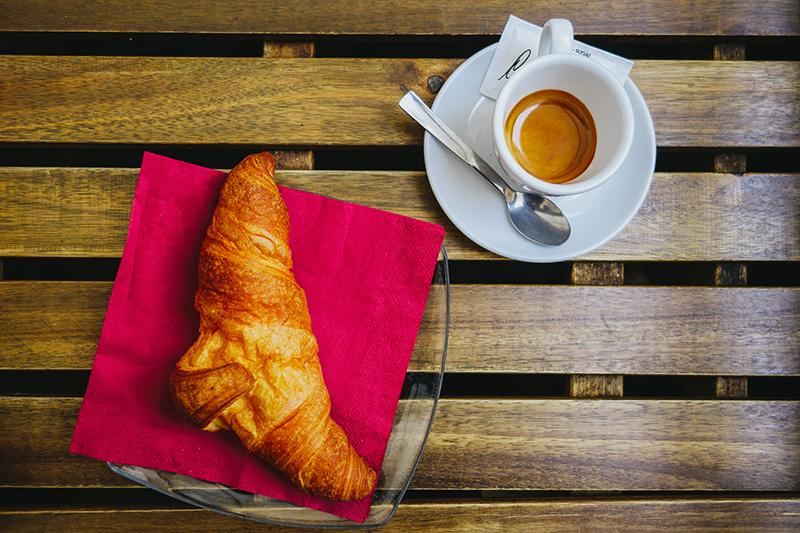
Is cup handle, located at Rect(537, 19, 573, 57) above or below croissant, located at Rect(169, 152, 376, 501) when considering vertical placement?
above

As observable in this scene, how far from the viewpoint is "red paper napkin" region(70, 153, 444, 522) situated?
87 centimetres

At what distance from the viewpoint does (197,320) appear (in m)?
0.90

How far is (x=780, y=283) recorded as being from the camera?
46.7 inches

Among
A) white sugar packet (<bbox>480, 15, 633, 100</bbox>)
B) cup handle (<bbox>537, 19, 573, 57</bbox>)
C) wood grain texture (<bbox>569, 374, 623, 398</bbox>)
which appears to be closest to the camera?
cup handle (<bbox>537, 19, 573, 57</bbox>)

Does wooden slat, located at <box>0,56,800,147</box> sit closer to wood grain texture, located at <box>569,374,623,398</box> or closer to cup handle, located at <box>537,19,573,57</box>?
cup handle, located at <box>537,19,573,57</box>

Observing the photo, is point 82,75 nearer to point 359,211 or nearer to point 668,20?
point 359,211

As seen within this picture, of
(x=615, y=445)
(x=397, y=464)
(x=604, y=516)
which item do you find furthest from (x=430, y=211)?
(x=604, y=516)

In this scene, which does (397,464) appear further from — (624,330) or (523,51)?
(523,51)

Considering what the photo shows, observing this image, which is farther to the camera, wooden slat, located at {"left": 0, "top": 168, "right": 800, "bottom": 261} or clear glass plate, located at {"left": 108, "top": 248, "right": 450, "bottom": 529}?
wooden slat, located at {"left": 0, "top": 168, "right": 800, "bottom": 261}

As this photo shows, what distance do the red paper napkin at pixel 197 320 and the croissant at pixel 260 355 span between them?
6 centimetres

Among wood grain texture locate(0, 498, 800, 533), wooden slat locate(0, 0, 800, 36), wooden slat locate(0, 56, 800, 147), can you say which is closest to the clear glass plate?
wood grain texture locate(0, 498, 800, 533)

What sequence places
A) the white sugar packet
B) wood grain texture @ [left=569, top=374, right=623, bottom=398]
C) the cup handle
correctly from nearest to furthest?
the cup handle
the white sugar packet
wood grain texture @ [left=569, top=374, right=623, bottom=398]

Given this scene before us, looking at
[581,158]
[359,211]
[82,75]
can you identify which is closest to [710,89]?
[581,158]

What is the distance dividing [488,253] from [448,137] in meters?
0.25
